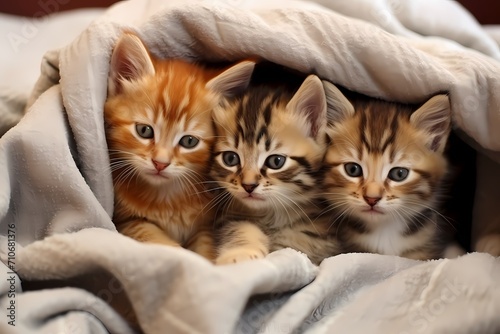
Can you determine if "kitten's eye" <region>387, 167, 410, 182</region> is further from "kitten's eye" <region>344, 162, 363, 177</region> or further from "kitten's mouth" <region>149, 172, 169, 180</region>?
"kitten's mouth" <region>149, 172, 169, 180</region>

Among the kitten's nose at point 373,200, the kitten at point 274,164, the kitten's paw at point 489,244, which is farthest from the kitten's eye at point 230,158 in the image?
the kitten's paw at point 489,244

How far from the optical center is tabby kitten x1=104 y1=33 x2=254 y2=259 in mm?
1047

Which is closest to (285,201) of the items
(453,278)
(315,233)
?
(315,233)

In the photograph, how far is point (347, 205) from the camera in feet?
3.50

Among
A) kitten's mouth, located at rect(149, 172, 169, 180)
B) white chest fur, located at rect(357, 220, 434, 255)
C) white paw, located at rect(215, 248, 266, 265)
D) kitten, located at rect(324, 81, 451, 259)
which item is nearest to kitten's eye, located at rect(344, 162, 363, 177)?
kitten, located at rect(324, 81, 451, 259)

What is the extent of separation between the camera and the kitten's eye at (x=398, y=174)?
1.06m

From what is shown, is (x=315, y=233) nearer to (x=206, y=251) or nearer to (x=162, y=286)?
(x=206, y=251)

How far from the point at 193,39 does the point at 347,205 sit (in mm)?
459

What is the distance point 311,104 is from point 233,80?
163 millimetres

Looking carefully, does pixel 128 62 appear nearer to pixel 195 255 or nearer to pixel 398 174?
pixel 195 255

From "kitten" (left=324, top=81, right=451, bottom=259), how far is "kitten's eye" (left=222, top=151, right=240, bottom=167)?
0.18m

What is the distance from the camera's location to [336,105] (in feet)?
3.60

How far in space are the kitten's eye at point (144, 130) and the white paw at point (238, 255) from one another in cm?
27

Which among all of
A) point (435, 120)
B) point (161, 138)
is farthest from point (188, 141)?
point (435, 120)
